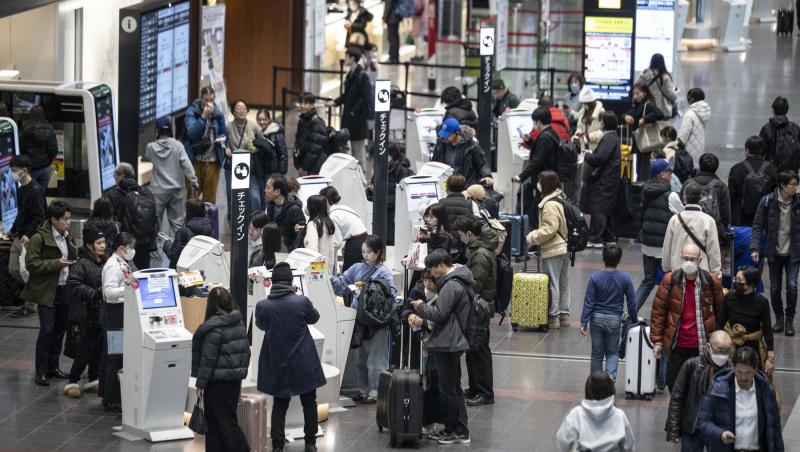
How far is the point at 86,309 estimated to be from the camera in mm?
12703

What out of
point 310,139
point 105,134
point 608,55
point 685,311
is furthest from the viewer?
point 608,55

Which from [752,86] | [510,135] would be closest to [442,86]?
[752,86]

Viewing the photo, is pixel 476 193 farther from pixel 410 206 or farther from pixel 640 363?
pixel 640 363

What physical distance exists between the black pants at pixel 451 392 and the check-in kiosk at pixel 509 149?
8.08 metres

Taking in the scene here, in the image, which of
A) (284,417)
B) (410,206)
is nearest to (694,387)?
(284,417)

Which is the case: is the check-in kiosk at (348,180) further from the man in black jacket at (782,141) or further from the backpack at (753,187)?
the man in black jacket at (782,141)

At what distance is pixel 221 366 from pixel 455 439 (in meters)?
2.07

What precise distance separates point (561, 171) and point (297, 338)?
7402 mm

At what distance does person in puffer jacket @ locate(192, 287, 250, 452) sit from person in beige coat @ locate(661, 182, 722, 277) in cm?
443

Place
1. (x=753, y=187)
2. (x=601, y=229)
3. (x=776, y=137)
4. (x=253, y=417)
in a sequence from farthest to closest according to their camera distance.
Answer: (x=601, y=229), (x=776, y=137), (x=753, y=187), (x=253, y=417)

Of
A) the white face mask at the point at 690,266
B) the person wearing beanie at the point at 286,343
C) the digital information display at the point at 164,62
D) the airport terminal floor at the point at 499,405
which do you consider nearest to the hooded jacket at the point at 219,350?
the person wearing beanie at the point at 286,343

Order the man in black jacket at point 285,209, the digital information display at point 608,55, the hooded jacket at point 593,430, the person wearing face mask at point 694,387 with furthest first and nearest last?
the digital information display at point 608,55 → the man in black jacket at point 285,209 → the person wearing face mask at point 694,387 → the hooded jacket at point 593,430

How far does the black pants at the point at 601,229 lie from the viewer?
1848cm

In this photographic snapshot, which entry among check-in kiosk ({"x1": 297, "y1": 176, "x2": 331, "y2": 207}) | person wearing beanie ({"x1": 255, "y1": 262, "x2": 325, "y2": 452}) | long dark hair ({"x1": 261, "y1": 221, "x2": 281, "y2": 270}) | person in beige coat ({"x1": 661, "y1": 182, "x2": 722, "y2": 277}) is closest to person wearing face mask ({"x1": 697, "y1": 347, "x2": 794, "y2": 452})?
person wearing beanie ({"x1": 255, "y1": 262, "x2": 325, "y2": 452})
